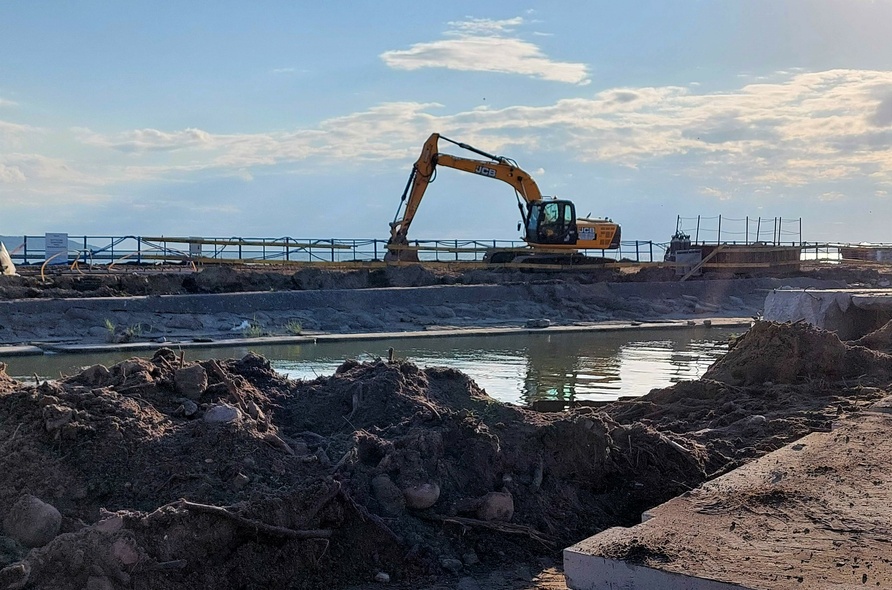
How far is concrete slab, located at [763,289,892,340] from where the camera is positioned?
1534 centimetres

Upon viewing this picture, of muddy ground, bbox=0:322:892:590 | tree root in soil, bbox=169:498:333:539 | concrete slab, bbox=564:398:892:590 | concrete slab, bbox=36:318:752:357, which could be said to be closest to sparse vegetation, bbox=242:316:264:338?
concrete slab, bbox=36:318:752:357

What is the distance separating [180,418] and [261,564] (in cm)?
140

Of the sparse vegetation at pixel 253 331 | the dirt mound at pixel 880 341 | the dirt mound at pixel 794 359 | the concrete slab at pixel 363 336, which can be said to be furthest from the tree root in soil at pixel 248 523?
the sparse vegetation at pixel 253 331

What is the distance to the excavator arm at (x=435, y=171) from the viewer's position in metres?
33.7

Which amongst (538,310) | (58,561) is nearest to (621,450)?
(58,561)

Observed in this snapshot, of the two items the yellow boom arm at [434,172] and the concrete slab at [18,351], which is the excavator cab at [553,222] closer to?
the yellow boom arm at [434,172]

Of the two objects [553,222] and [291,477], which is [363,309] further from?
[291,477]

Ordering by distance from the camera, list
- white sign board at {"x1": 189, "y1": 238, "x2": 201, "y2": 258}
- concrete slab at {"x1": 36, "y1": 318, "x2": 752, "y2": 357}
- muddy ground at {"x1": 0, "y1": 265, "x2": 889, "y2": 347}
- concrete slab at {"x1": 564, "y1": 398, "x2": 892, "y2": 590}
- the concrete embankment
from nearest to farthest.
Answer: concrete slab at {"x1": 564, "y1": 398, "x2": 892, "y2": 590} < concrete slab at {"x1": 36, "y1": 318, "x2": 752, "y2": 357} < the concrete embankment < muddy ground at {"x1": 0, "y1": 265, "x2": 889, "y2": 347} < white sign board at {"x1": 189, "y1": 238, "x2": 201, "y2": 258}

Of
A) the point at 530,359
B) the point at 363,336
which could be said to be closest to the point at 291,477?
the point at 530,359

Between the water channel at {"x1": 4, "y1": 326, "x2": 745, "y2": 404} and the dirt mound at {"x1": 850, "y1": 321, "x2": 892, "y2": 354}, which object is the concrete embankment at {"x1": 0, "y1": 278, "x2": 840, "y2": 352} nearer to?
→ the water channel at {"x1": 4, "y1": 326, "x2": 745, "y2": 404}

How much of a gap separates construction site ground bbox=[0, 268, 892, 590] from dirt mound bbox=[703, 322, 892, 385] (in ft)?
4.45

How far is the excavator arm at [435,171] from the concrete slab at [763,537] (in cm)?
2773

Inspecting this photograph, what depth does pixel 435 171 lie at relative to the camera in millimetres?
34000

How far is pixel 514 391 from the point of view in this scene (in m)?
13.9
